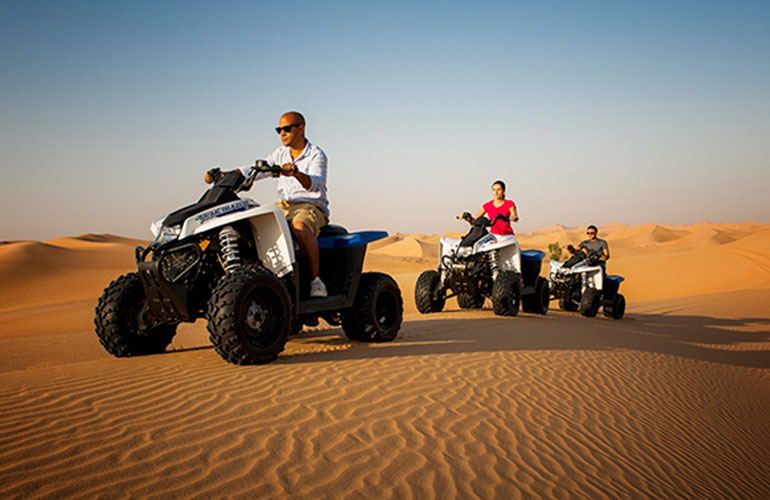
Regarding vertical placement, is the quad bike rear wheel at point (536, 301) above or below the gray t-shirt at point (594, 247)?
below

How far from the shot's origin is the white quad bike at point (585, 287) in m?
13.3

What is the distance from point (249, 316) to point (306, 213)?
1.48m

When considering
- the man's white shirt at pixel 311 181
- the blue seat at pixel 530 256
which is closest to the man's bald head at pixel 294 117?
the man's white shirt at pixel 311 181

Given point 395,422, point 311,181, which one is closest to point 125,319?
point 311,181

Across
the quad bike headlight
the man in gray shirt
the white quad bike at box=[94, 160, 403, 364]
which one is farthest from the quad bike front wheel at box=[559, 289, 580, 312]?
the quad bike headlight

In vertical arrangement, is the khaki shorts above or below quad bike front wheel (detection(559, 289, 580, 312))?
above

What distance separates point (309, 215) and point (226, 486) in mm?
3626

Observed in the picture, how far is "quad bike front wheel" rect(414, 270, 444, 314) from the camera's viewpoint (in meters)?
11.5

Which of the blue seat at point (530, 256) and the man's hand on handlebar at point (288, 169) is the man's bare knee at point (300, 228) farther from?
the blue seat at point (530, 256)

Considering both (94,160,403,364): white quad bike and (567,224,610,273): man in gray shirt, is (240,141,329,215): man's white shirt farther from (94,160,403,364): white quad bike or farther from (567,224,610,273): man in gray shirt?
(567,224,610,273): man in gray shirt

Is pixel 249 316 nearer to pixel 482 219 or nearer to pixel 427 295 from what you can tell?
pixel 482 219

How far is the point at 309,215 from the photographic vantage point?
235 inches

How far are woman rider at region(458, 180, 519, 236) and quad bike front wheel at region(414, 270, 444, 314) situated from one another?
1.70m

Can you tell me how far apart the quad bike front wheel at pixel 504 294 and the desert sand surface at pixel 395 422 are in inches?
96.8
